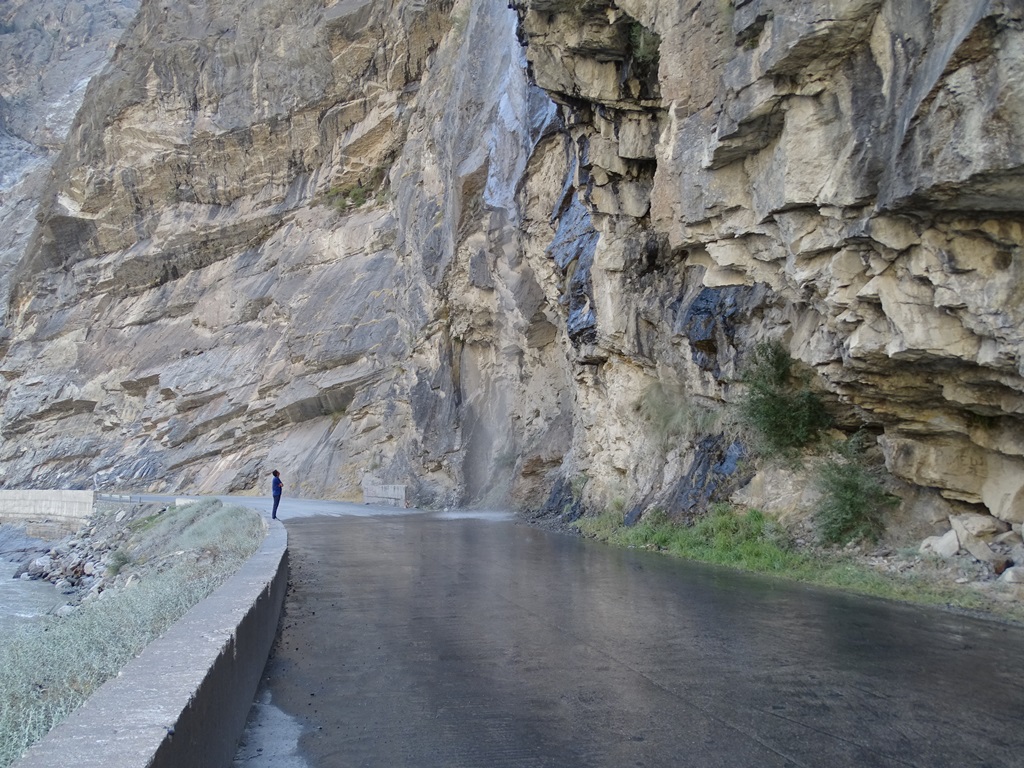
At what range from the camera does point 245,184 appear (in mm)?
41656

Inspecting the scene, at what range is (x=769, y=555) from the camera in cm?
1060

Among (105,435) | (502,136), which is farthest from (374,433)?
(105,435)

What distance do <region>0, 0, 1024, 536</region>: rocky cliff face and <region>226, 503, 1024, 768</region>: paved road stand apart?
10.3ft

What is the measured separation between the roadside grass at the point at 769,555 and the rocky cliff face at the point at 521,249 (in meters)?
0.81

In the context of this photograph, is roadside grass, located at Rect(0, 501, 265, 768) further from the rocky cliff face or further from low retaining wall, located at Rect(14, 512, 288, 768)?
the rocky cliff face

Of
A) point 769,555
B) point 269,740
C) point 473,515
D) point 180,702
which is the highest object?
point 180,702

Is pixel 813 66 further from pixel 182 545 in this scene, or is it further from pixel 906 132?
pixel 182 545

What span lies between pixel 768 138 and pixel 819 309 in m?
2.25

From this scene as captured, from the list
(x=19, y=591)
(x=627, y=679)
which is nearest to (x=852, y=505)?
(x=627, y=679)

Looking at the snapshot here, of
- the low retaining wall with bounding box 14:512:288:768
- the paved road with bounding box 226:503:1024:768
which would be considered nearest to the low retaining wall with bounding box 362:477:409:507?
the paved road with bounding box 226:503:1024:768

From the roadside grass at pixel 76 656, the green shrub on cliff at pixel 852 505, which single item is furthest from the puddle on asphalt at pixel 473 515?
the roadside grass at pixel 76 656

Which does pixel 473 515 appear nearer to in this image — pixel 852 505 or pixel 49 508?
pixel 852 505

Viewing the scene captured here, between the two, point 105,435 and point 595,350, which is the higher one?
point 595,350

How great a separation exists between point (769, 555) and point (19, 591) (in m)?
20.9
